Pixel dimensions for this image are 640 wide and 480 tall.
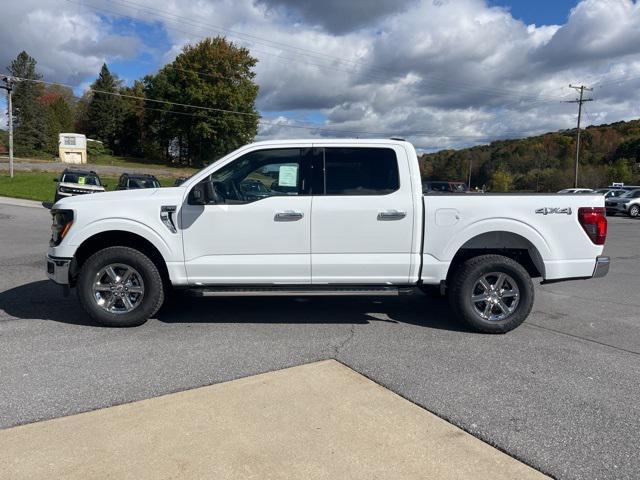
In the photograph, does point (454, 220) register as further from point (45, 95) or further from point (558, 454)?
point (45, 95)

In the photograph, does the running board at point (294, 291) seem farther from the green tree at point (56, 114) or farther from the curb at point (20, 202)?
the green tree at point (56, 114)

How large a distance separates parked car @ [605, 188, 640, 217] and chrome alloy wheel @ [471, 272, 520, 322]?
1080 inches

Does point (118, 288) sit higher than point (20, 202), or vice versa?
point (20, 202)

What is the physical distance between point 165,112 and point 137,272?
2806 inches

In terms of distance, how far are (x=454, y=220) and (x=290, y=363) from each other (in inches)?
89.3

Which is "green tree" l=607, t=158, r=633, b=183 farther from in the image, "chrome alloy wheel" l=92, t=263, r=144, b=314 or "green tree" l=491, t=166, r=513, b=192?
"chrome alloy wheel" l=92, t=263, r=144, b=314

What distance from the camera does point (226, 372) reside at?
4.20 m

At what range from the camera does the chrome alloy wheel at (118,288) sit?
5.31 metres

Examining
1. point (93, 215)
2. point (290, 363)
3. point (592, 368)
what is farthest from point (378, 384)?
point (93, 215)

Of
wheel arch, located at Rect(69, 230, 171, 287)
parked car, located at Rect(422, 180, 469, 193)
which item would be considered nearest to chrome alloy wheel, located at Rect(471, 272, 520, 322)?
parked car, located at Rect(422, 180, 469, 193)

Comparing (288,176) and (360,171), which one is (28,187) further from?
(360,171)

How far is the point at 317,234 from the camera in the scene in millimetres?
5227

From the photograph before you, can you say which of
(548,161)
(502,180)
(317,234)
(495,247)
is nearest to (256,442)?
(317,234)

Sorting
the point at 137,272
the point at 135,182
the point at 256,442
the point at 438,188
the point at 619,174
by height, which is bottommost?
the point at 256,442
